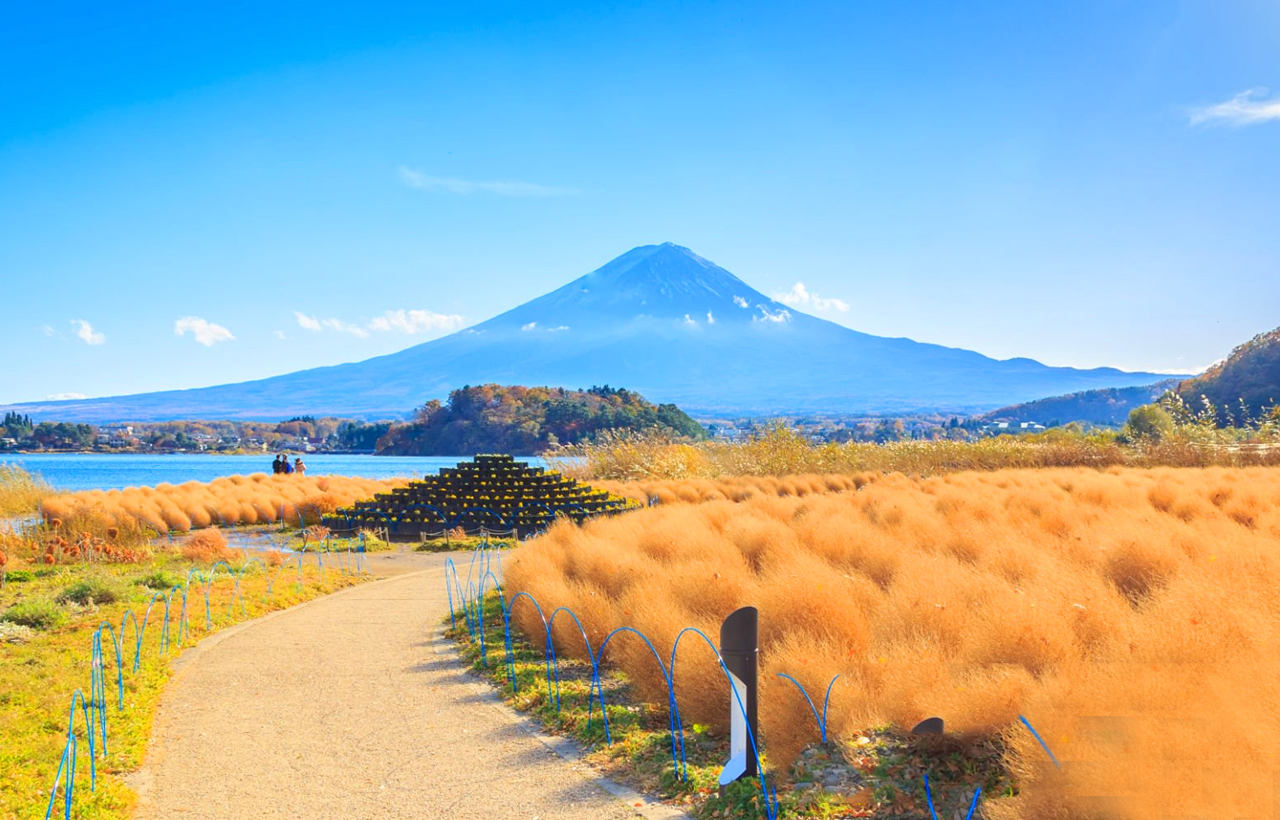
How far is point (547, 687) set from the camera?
735cm

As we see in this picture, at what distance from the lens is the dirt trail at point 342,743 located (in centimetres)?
501

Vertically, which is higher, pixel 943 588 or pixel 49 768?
pixel 943 588

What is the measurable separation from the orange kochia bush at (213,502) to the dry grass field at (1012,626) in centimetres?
1208

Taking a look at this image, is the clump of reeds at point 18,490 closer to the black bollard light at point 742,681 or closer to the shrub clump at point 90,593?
the shrub clump at point 90,593

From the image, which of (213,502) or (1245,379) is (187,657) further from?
(1245,379)

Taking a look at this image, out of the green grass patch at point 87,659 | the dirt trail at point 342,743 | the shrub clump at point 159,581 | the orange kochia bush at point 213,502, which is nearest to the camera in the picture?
the dirt trail at point 342,743

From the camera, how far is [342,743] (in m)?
6.08

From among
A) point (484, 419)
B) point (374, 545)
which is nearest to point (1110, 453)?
point (374, 545)

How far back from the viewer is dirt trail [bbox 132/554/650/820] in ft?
16.4

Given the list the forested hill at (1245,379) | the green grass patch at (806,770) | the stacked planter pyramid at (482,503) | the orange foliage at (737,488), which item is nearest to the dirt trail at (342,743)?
the green grass patch at (806,770)

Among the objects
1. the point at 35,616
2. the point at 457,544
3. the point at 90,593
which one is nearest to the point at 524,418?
the point at 457,544

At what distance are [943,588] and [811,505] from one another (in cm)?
785

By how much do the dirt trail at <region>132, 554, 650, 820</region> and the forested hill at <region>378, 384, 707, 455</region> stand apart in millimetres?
40893

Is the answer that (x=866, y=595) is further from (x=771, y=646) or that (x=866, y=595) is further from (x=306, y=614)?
(x=306, y=614)
